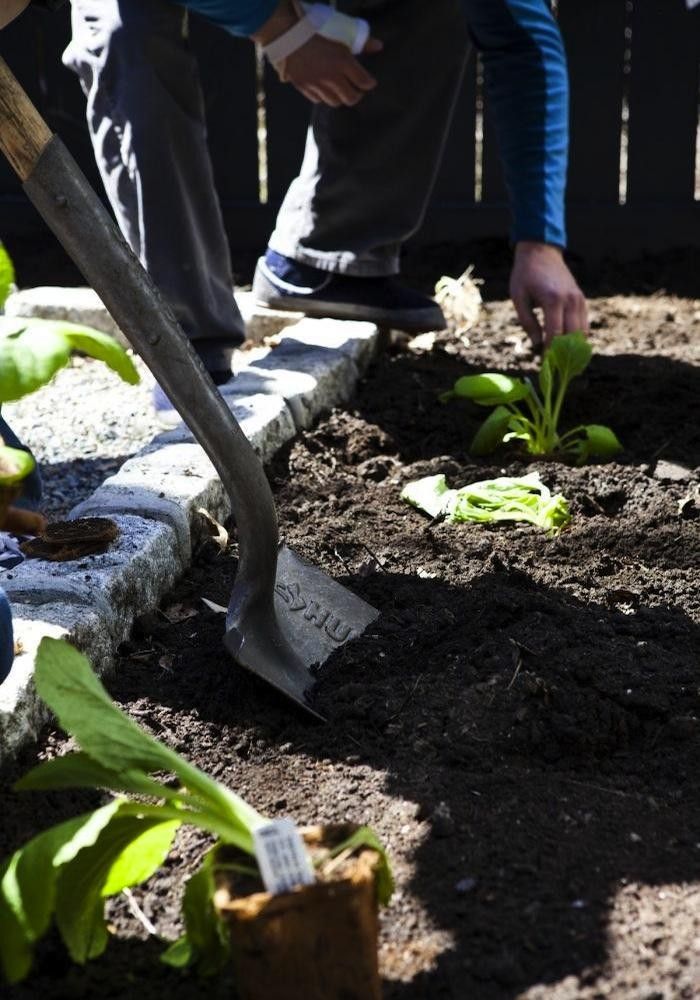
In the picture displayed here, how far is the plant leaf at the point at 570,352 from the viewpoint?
10.1ft

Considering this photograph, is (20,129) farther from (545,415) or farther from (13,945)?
(545,415)

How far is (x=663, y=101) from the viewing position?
5398mm

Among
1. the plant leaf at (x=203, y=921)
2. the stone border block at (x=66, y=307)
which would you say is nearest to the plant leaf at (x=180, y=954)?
the plant leaf at (x=203, y=921)

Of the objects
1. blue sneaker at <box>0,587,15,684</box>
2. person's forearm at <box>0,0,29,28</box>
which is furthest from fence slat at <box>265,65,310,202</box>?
blue sneaker at <box>0,587,15,684</box>

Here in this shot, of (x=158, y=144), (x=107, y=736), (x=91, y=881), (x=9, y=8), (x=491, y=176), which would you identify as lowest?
(x=491, y=176)

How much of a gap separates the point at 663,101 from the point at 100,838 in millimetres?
4813

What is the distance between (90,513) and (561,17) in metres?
3.80

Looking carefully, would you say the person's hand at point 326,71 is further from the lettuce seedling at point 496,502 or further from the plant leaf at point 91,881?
the plant leaf at point 91,881

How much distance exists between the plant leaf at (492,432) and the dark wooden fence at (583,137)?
2451 millimetres

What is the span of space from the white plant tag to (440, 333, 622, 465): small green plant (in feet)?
6.38

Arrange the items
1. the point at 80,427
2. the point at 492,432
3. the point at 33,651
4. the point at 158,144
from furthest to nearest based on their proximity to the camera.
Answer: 1. the point at 80,427
2. the point at 158,144
3. the point at 492,432
4. the point at 33,651

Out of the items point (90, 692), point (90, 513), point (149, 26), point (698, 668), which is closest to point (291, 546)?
point (90, 513)

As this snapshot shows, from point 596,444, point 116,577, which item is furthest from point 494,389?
point 116,577

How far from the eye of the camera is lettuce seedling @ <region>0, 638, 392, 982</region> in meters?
1.29
